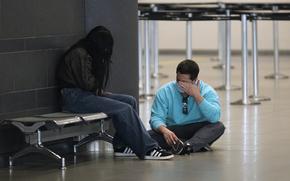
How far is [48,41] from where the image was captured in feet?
29.7

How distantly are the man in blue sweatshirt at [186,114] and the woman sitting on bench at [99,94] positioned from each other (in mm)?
285

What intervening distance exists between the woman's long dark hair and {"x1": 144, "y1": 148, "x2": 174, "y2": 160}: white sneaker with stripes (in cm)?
76

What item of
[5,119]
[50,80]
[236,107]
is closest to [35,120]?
[5,119]

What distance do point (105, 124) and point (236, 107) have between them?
3.82m

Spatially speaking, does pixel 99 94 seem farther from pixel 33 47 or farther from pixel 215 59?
pixel 215 59

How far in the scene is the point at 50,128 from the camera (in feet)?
27.2

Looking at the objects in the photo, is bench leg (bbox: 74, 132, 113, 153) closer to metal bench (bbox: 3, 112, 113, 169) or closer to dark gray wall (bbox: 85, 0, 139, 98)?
metal bench (bbox: 3, 112, 113, 169)

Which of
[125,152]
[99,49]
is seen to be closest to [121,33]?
[99,49]

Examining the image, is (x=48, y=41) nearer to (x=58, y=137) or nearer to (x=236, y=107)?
(x=58, y=137)

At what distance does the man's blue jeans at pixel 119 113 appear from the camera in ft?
28.6

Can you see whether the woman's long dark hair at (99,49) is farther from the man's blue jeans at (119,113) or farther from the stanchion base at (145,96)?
the stanchion base at (145,96)

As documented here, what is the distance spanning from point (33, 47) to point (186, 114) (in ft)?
5.42

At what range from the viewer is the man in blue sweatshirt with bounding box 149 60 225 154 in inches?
356

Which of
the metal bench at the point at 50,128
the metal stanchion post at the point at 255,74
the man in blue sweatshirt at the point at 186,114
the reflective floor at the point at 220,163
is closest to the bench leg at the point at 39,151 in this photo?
the metal bench at the point at 50,128
